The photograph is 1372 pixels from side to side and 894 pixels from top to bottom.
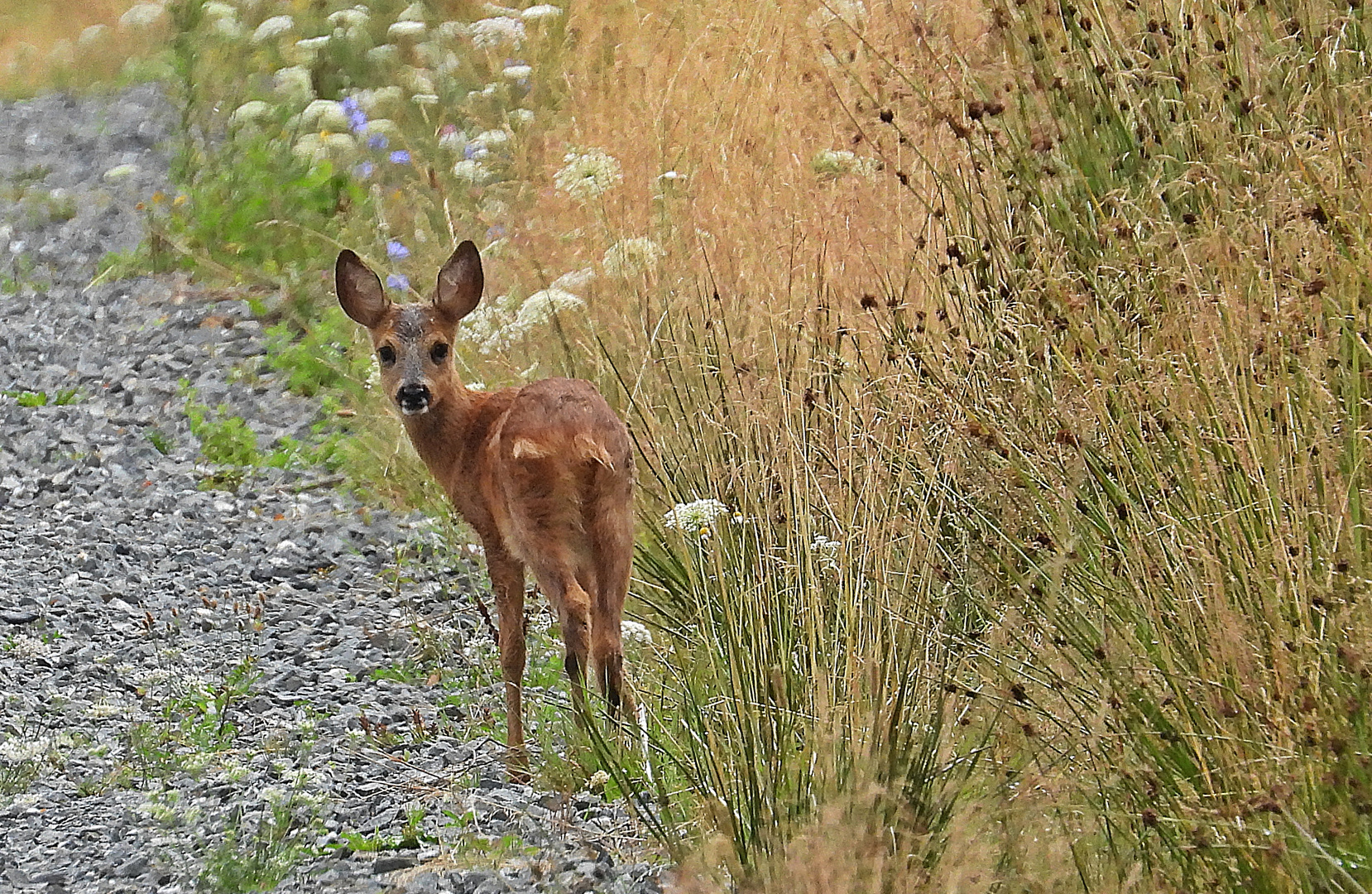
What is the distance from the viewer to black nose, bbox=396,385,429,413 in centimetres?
416

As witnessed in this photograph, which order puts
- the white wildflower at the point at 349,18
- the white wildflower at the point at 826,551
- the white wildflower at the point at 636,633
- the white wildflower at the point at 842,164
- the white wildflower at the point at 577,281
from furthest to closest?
the white wildflower at the point at 349,18 < the white wildflower at the point at 577,281 < the white wildflower at the point at 842,164 < the white wildflower at the point at 636,633 < the white wildflower at the point at 826,551

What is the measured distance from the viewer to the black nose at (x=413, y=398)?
4.16m

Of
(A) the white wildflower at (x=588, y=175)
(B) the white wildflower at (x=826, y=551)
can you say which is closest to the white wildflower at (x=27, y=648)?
(A) the white wildflower at (x=588, y=175)

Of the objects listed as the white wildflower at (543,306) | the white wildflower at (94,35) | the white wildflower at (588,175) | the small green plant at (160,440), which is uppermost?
the white wildflower at (588,175)

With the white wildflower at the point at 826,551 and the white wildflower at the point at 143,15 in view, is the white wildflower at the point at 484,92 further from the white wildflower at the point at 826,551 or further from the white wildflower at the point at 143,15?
the white wildflower at the point at 826,551

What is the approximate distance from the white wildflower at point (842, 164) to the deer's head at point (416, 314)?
1.21m

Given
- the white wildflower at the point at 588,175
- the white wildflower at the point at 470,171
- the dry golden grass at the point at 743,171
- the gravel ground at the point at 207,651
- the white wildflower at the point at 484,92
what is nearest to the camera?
the gravel ground at the point at 207,651

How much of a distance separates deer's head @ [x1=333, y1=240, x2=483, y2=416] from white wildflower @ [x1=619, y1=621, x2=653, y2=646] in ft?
2.24

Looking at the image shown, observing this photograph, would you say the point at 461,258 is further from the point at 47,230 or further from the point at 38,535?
the point at 47,230

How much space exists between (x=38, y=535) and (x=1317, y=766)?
4.68 m

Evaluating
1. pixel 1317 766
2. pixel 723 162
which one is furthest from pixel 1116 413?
pixel 723 162

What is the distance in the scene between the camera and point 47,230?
9.25 m

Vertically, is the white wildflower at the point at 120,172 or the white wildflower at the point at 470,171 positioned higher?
the white wildflower at the point at 470,171

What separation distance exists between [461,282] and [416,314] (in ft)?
0.43
